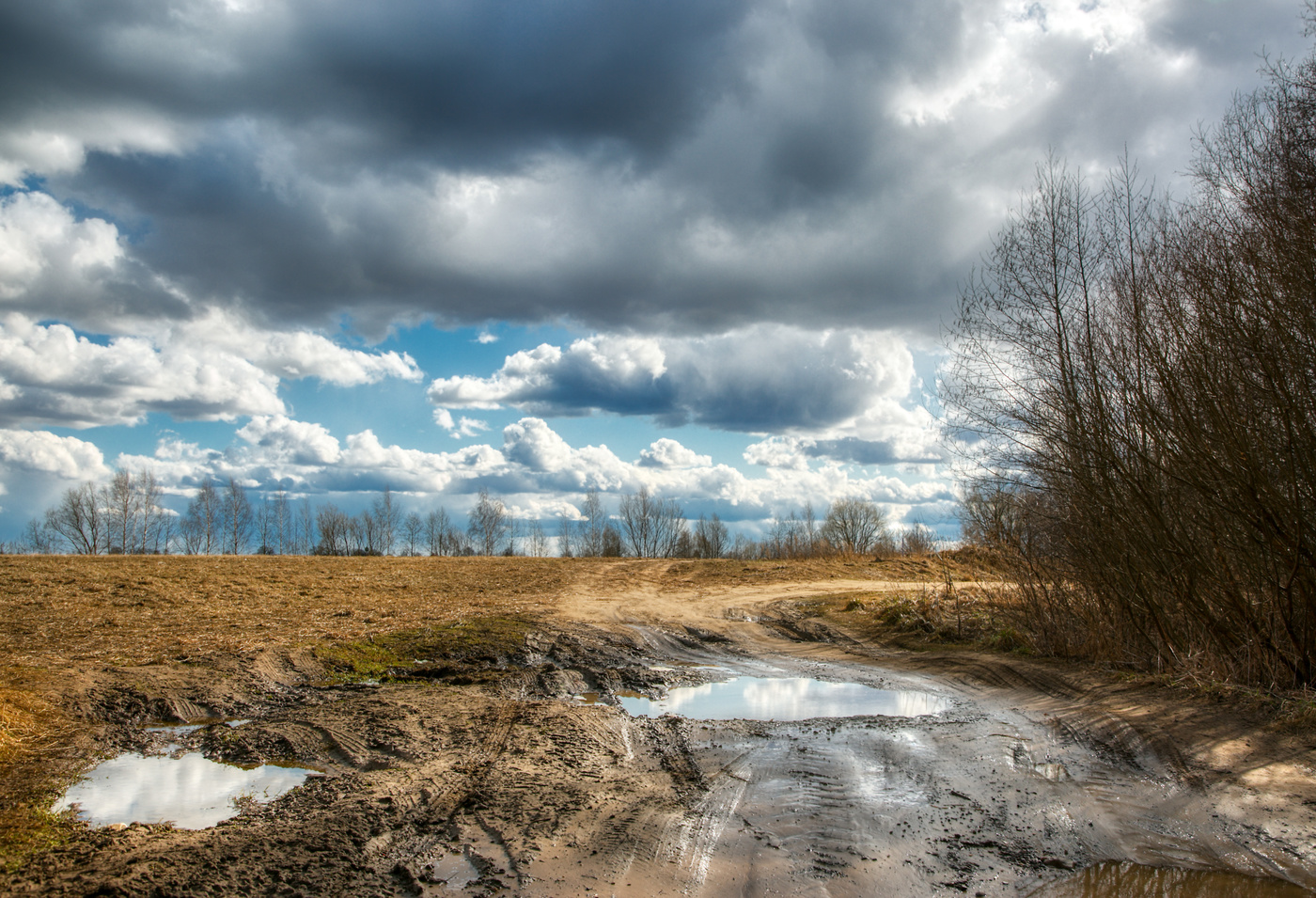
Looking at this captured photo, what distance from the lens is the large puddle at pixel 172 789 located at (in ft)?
17.7

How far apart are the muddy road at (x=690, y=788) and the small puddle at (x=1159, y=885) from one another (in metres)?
0.02

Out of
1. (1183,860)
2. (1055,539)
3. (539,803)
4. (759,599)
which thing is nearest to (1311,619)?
(1055,539)

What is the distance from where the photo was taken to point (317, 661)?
35.2ft

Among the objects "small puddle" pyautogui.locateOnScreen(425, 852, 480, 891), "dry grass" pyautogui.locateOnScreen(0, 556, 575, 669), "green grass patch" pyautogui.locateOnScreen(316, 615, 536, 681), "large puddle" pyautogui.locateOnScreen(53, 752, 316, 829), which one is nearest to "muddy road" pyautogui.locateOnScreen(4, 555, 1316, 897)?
"small puddle" pyautogui.locateOnScreen(425, 852, 480, 891)

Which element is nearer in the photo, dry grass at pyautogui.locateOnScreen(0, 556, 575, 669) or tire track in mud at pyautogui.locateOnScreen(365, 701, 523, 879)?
tire track in mud at pyautogui.locateOnScreen(365, 701, 523, 879)

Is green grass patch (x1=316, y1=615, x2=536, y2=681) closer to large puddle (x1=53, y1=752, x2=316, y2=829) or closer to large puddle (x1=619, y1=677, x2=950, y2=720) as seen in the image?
large puddle (x1=619, y1=677, x2=950, y2=720)

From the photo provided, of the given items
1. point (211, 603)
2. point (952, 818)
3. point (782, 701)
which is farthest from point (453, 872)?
point (211, 603)

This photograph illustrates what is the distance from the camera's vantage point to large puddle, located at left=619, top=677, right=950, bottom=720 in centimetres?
895

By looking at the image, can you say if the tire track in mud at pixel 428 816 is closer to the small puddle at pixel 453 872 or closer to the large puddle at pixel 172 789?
the small puddle at pixel 453 872

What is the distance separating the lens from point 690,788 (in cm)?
607

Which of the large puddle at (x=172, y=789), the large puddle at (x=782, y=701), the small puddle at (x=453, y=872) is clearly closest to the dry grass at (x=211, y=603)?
the large puddle at (x=172, y=789)

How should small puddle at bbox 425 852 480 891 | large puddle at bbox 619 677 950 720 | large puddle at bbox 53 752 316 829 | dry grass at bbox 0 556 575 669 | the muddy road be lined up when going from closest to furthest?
small puddle at bbox 425 852 480 891 < the muddy road < large puddle at bbox 53 752 316 829 < large puddle at bbox 619 677 950 720 < dry grass at bbox 0 556 575 669

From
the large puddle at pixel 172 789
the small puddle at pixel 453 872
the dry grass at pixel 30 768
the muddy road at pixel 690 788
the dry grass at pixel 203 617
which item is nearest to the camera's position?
the small puddle at pixel 453 872

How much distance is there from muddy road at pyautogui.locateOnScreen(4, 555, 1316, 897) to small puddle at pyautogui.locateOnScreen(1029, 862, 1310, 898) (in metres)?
0.02
